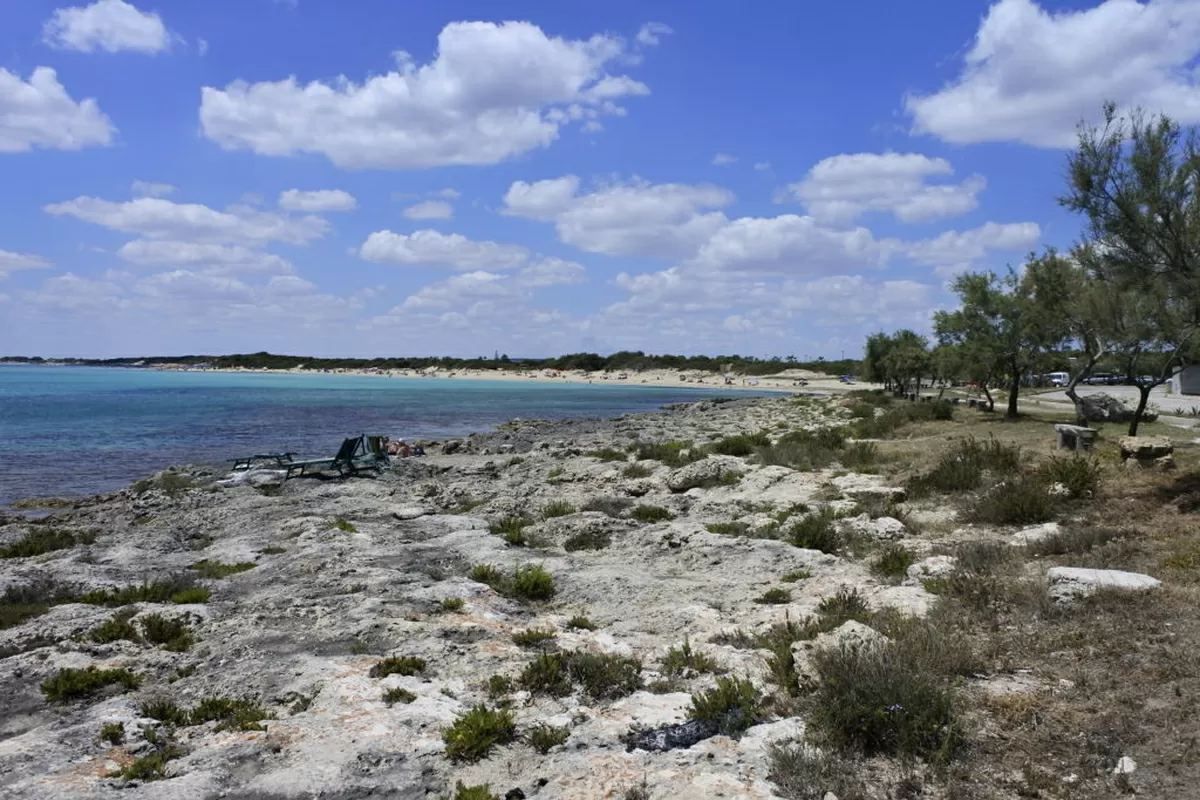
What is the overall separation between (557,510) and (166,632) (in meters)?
7.84

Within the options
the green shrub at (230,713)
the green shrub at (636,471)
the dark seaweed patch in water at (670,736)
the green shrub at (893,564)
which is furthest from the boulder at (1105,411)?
the green shrub at (230,713)

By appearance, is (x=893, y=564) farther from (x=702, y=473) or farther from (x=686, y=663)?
(x=702, y=473)

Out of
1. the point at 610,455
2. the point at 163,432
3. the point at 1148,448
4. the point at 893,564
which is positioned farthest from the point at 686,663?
the point at 163,432

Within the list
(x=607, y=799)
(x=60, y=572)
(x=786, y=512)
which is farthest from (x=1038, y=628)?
(x=60, y=572)

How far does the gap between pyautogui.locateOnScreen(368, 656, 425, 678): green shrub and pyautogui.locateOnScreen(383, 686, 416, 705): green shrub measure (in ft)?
1.64

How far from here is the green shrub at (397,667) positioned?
6.82 meters

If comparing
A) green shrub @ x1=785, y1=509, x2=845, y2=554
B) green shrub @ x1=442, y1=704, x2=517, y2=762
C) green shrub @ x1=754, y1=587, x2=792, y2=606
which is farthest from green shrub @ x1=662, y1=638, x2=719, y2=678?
green shrub @ x1=785, y1=509, x2=845, y2=554

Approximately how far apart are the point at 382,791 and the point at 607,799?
147 cm

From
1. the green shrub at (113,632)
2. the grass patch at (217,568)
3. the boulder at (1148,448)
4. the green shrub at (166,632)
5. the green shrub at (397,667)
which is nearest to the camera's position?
the green shrub at (397,667)

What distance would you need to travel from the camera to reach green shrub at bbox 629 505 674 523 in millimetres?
14375

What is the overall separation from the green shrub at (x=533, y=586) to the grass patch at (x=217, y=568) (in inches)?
175

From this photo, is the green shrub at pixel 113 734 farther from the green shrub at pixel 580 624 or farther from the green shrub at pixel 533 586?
the green shrub at pixel 533 586

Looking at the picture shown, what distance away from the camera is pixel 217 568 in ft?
37.4

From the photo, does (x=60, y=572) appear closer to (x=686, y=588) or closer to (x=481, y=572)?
(x=481, y=572)
